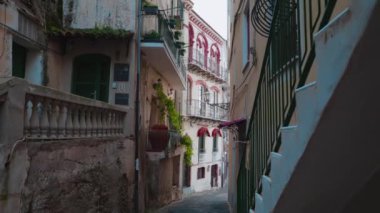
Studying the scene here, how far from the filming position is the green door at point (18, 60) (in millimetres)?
9211

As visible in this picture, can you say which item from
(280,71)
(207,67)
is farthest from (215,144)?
(280,71)

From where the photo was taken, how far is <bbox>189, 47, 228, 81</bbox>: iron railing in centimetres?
2888

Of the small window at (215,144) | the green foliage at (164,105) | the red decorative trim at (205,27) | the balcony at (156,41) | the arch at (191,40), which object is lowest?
the small window at (215,144)

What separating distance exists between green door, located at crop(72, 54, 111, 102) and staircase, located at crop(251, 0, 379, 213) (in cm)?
895

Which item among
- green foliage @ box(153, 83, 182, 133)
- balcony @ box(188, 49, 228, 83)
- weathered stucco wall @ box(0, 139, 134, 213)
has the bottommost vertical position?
weathered stucco wall @ box(0, 139, 134, 213)

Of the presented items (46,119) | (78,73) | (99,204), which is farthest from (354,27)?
(78,73)

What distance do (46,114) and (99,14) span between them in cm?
594

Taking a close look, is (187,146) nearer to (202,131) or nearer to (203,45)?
(202,131)

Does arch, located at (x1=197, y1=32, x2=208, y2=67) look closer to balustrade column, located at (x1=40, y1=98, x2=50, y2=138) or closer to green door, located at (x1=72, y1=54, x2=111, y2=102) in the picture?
green door, located at (x1=72, y1=54, x2=111, y2=102)

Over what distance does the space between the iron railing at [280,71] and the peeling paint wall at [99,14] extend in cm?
728

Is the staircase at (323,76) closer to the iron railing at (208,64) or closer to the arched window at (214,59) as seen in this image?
the iron railing at (208,64)

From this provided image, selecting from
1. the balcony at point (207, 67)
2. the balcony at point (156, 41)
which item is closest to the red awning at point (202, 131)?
the balcony at point (207, 67)

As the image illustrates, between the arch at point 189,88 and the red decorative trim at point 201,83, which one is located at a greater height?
the red decorative trim at point 201,83

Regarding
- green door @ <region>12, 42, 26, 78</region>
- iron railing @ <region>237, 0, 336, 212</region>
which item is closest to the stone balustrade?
green door @ <region>12, 42, 26, 78</region>
